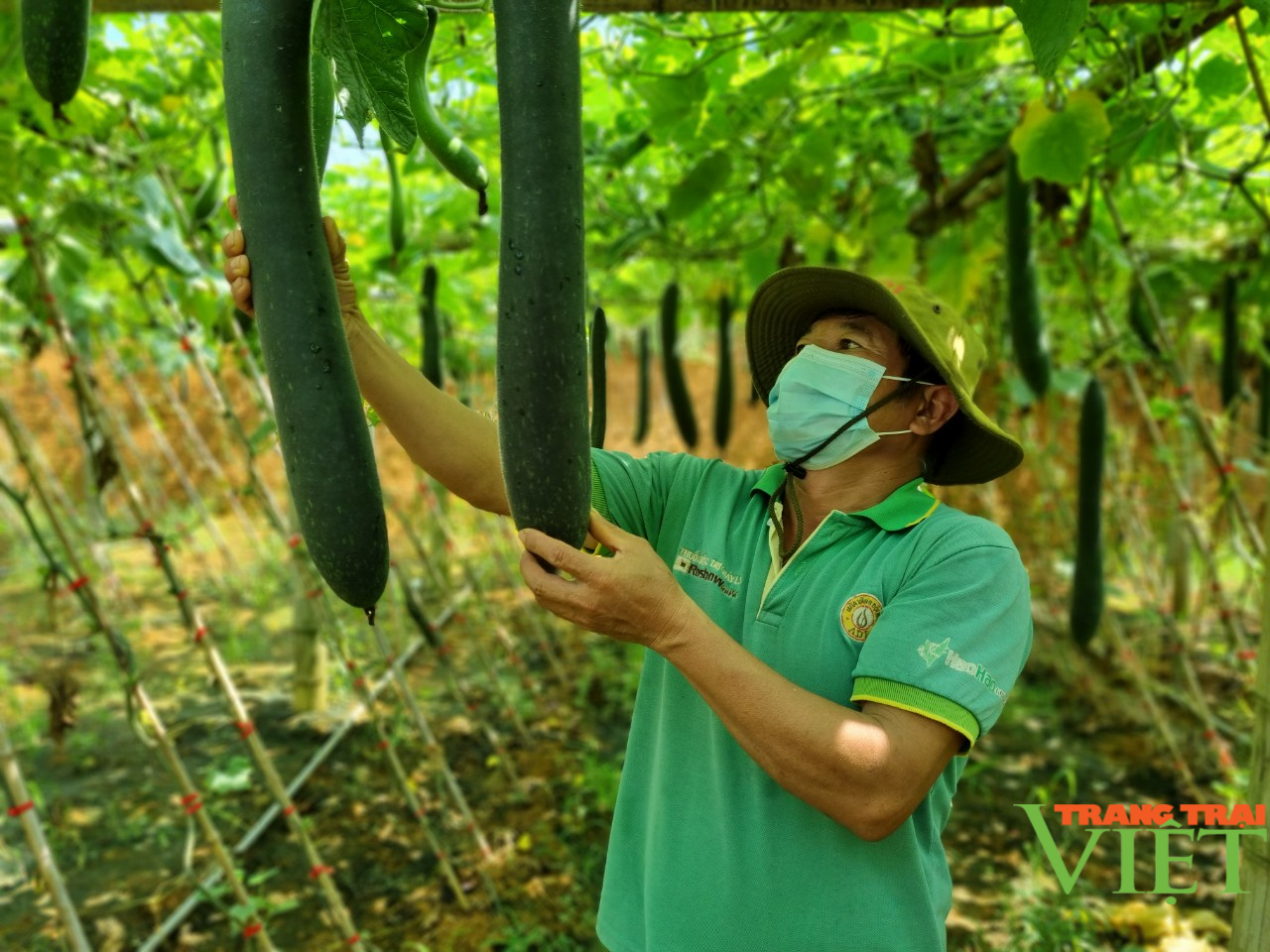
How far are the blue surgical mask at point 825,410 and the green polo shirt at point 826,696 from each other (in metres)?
0.13

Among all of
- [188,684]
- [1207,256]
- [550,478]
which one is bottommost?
[188,684]

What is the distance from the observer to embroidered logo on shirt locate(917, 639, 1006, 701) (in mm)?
1243

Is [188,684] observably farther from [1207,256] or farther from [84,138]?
[1207,256]

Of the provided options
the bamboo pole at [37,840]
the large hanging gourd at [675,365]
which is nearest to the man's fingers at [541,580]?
the bamboo pole at [37,840]

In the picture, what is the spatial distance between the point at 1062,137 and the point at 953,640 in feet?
5.09

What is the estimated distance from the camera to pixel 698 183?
274 centimetres

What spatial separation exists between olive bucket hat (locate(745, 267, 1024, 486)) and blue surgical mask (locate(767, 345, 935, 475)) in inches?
3.9

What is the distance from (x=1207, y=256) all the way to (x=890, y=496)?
3713 mm

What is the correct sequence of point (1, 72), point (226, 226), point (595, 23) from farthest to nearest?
point (226, 226) < point (595, 23) < point (1, 72)

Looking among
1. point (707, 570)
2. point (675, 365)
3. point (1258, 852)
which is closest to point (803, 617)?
point (707, 570)

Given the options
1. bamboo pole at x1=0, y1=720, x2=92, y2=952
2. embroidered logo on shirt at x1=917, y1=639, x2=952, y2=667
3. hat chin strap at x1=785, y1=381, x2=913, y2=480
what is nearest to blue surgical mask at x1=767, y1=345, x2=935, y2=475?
hat chin strap at x1=785, y1=381, x2=913, y2=480

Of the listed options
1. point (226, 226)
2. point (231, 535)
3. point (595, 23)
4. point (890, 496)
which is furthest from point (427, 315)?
point (231, 535)

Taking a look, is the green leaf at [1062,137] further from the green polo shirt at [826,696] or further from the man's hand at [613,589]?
the man's hand at [613,589]

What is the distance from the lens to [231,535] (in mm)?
14391
